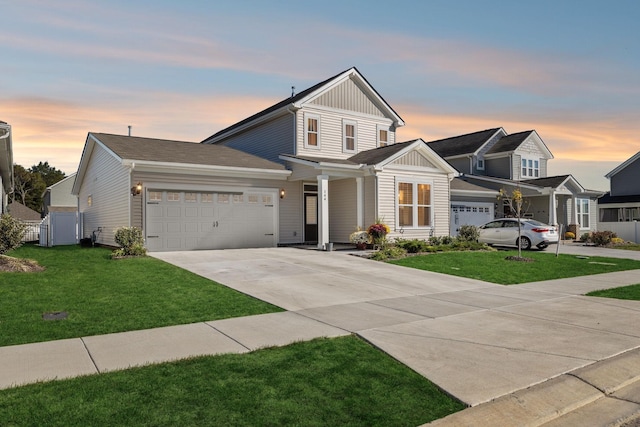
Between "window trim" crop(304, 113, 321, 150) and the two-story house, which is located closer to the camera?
the two-story house

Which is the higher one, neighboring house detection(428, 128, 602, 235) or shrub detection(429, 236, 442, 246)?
neighboring house detection(428, 128, 602, 235)

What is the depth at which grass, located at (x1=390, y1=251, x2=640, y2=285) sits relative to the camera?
43.0ft

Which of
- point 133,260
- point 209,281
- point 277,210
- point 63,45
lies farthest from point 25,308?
point 277,210

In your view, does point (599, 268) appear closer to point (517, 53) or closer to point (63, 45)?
point (517, 53)

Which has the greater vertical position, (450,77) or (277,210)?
(450,77)

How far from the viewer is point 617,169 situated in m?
38.3

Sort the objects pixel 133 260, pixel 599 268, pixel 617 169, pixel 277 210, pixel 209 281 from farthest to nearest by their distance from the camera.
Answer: pixel 617 169, pixel 277 210, pixel 599 268, pixel 133 260, pixel 209 281

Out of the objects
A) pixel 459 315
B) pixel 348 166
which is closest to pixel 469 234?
pixel 348 166

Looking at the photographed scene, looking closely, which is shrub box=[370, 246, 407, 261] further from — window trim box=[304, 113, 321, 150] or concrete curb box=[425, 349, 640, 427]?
concrete curb box=[425, 349, 640, 427]

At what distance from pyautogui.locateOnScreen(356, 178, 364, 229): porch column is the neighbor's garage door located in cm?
367

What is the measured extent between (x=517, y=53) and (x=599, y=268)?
356 inches

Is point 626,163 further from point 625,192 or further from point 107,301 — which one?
point 107,301

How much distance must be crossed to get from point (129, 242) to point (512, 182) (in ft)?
82.7

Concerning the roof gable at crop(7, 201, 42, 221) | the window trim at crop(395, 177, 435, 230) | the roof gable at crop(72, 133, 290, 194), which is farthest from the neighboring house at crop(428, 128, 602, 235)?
the roof gable at crop(7, 201, 42, 221)
